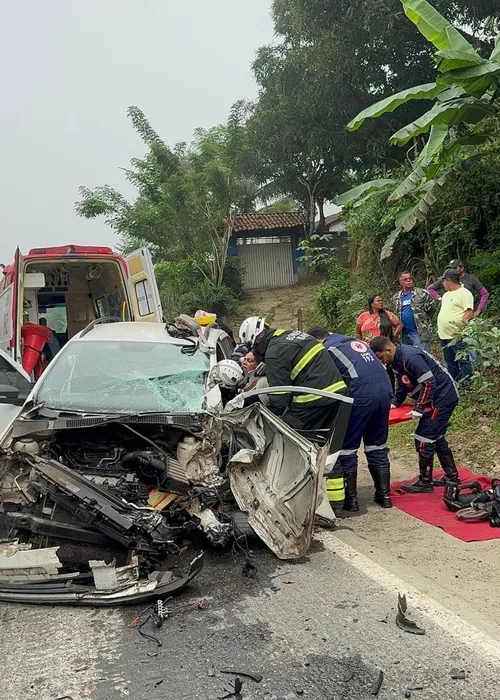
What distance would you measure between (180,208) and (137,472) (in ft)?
56.7

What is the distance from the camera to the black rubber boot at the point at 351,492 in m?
5.39

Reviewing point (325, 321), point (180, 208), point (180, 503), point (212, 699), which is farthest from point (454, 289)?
point (180, 208)

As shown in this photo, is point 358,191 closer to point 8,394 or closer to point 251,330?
point 251,330

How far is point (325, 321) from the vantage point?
1592cm

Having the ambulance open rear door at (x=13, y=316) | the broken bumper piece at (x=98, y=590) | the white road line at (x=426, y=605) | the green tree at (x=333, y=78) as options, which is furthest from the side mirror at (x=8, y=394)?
the green tree at (x=333, y=78)

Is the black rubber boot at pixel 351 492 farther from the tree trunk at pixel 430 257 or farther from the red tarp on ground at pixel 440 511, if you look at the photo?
the tree trunk at pixel 430 257

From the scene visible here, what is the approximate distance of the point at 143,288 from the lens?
8.47 metres

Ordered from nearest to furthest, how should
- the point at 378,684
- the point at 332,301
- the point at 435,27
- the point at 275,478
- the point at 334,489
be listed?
the point at 378,684, the point at 275,478, the point at 334,489, the point at 435,27, the point at 332,301

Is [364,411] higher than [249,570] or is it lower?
higher

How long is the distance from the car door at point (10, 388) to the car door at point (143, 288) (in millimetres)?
2746

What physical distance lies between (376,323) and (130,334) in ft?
13.0

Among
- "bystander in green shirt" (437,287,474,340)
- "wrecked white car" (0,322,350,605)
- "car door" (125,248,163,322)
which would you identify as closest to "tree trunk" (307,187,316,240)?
"car door" (125,248,163,322)

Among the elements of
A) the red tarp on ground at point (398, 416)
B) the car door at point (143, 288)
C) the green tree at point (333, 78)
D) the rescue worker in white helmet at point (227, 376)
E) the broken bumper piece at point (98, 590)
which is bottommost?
the broken bumper piece at point (98, 590)

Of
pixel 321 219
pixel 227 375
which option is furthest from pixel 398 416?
pixel 321 219
